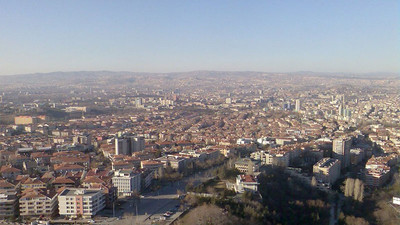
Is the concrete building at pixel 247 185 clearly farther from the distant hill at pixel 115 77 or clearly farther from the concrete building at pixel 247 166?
the distant hill at pixel 115 77

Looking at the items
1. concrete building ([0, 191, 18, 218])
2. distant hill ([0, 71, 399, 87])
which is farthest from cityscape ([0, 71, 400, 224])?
distant hill ([0, 71, 399, 87])

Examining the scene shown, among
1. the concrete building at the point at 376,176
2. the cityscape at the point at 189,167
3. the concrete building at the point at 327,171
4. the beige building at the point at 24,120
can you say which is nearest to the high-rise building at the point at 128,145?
the cityscape at the point at 189,167

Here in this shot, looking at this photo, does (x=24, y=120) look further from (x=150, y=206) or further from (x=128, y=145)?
(x=150, y=206)

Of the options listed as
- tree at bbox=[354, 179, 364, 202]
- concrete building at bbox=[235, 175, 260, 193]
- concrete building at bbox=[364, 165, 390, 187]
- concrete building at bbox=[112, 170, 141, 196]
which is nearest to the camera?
concrete building at bbox=[235, 175, 260, 193]

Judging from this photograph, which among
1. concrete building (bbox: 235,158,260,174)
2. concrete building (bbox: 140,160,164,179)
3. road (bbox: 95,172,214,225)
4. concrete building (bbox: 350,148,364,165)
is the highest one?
concrete building (bbox: 235,158,260,174)

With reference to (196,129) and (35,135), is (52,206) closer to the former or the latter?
(35,135)

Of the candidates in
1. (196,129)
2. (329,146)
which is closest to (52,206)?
(329,146)

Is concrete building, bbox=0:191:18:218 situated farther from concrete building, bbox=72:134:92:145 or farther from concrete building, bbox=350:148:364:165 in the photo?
concrete building, bbox=350:148:364:165

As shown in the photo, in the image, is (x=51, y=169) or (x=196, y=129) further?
(x=196, y=129)
